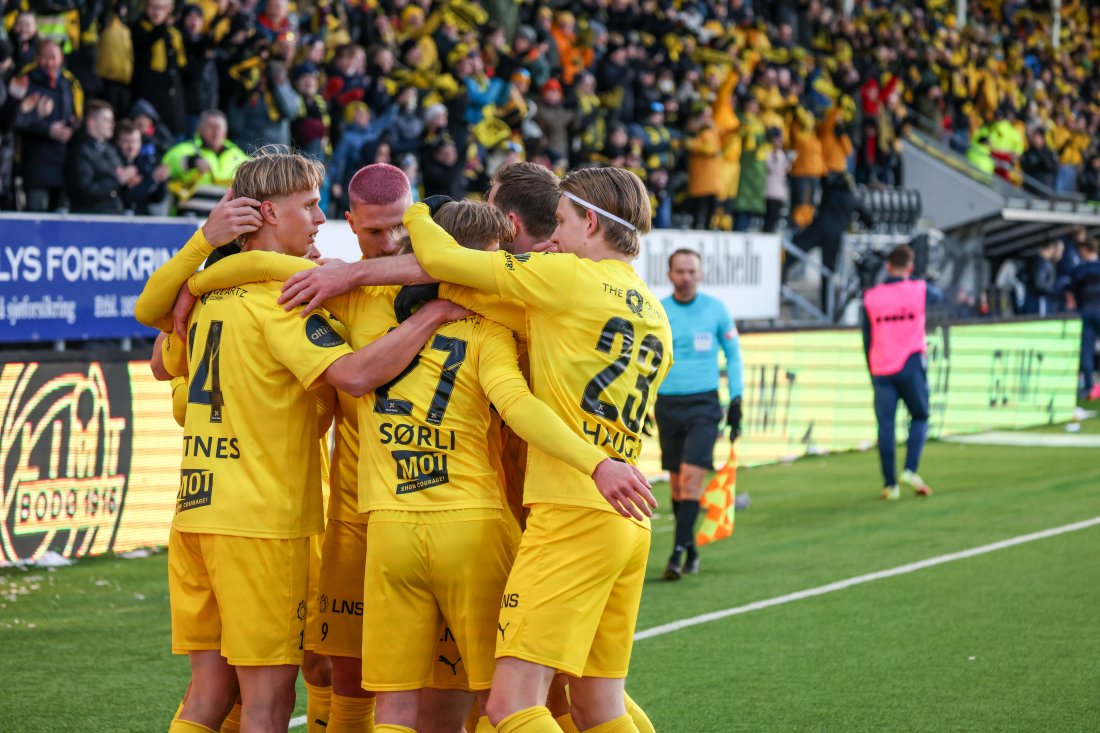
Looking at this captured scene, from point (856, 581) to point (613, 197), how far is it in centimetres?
554

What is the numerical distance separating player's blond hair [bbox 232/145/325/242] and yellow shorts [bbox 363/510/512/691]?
3.19ft

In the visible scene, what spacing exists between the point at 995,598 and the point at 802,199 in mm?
13987

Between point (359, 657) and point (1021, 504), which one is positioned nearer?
point (359, 657)

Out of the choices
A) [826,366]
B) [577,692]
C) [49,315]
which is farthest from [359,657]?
[826,366]

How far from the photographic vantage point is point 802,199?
72.1ft

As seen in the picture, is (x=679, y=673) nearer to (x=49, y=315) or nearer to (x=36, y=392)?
(x=36, y=392)

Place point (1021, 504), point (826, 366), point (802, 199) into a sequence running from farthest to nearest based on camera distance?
point (802, 199) → point (826, 366) → point (1021, 504)

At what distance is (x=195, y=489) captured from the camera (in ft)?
13.8

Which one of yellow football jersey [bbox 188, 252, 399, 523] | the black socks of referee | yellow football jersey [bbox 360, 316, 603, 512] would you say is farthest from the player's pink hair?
the black socks of referee

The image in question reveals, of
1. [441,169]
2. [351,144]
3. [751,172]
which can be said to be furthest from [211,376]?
[751,172]

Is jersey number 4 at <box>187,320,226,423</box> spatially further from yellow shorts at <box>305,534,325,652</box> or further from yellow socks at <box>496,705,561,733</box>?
yellow socks at <box>496,705,561,733</box>

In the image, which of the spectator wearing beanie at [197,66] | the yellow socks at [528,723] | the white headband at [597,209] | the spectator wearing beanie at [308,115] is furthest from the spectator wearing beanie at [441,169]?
the yellow socks at [528,723]

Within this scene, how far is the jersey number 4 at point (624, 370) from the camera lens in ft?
13.6

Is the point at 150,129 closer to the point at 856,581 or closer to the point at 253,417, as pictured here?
the point at 856,581
